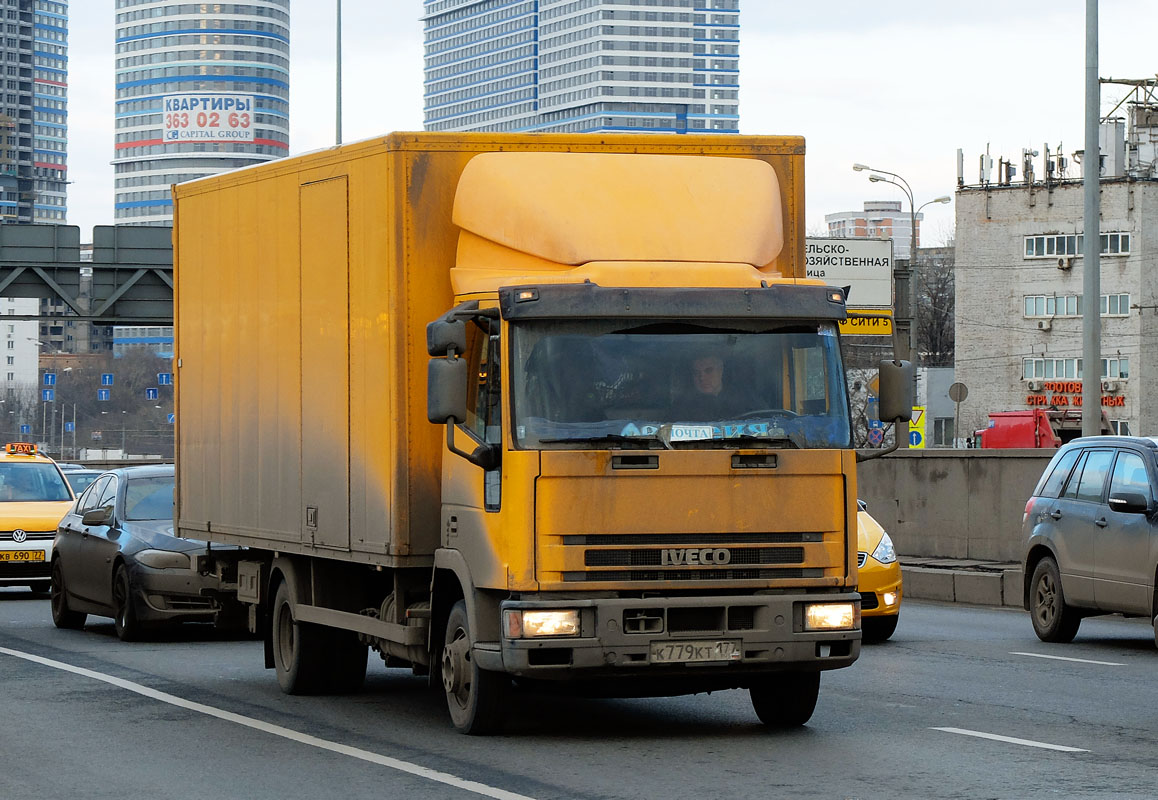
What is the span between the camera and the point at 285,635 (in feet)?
41.2

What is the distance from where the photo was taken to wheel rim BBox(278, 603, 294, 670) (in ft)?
40.8

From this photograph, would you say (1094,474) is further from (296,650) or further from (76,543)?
(76,543)

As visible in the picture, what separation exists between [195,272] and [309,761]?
517cm

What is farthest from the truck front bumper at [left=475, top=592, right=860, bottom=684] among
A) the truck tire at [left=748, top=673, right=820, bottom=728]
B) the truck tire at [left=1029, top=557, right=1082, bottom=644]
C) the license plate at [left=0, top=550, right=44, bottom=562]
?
the license plate at [left=0, top=550, right=44, bottom=562]

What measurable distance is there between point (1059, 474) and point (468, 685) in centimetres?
864

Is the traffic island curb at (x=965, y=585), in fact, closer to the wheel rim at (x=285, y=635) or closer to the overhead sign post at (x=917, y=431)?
the wheel rim at (x=285, y=635)

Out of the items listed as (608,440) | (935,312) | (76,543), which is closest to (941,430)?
(935,312)

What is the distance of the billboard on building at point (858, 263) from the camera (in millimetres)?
37562

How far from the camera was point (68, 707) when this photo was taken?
11.8 meters

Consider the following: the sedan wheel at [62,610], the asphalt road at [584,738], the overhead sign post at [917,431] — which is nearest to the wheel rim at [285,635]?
the asphalt road at [584,738]

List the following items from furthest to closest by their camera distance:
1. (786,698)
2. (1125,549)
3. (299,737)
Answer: (1125,549)
(786,698)
(299,737)

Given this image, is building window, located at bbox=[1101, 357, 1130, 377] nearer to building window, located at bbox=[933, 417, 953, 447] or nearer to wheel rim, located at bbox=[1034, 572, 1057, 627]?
building window, located at bbox=[933, 417, 953, 447]

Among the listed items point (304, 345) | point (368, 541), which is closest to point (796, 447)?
point (368, 541)

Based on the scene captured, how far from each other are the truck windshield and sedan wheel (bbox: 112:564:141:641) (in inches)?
326
